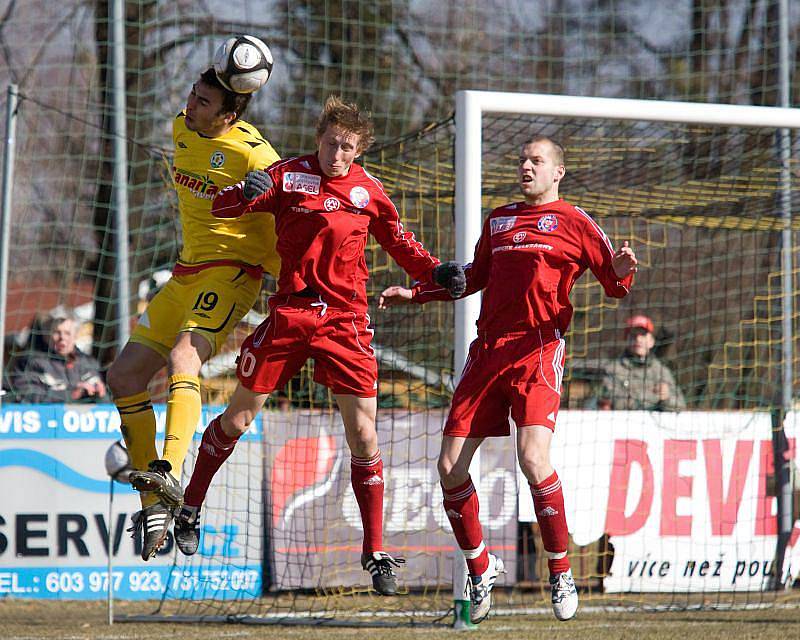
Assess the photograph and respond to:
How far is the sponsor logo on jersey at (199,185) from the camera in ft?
21.4

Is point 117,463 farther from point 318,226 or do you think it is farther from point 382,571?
point 318,226

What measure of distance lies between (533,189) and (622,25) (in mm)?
11748

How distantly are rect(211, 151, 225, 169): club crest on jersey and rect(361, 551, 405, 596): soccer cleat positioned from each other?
220cm

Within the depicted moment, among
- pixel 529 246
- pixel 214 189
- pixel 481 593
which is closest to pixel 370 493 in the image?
pixel 481 593

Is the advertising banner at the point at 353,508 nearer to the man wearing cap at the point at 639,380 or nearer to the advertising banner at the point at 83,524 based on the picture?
the advertising banner at the point at 83,524

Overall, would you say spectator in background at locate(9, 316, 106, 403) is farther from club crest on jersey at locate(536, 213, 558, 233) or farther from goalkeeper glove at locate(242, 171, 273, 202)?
club crest on jersey at locate(536, 213, 558, 233)

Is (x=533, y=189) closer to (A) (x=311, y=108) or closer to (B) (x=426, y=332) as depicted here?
(B) (x=426, y=332)

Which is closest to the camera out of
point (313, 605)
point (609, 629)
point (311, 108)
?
point (609, 629)

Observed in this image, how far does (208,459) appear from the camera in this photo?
6.53 meters

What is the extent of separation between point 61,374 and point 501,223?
5275 millimetres

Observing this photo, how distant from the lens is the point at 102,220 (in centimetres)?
1486

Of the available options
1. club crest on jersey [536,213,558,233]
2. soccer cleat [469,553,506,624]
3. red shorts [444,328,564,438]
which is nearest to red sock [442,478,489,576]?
soccer cleat [469,553,506,624]

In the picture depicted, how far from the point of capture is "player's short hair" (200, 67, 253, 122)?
635 centimetres

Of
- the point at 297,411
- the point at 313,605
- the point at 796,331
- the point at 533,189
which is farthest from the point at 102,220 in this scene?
the point at 533,189
